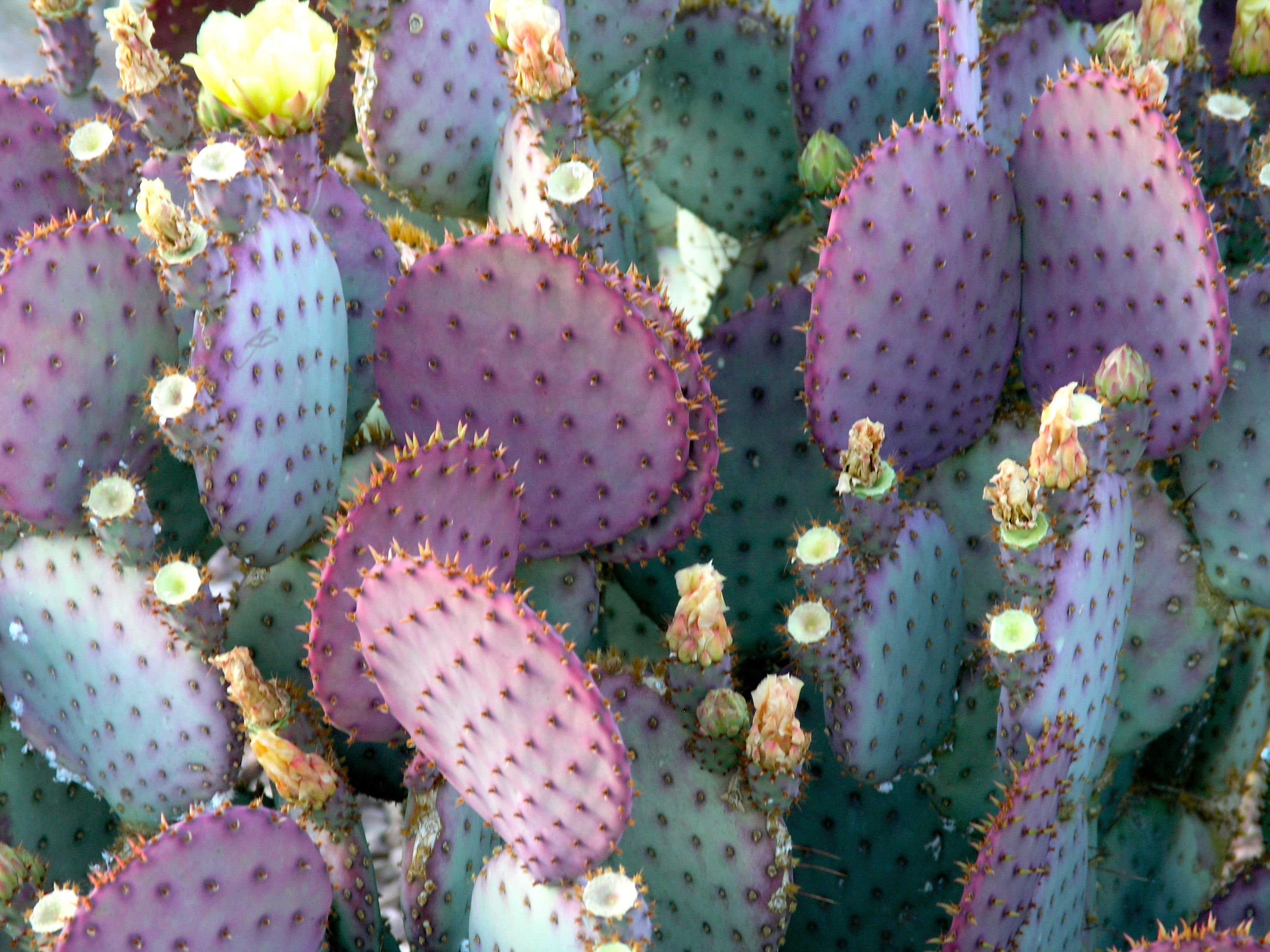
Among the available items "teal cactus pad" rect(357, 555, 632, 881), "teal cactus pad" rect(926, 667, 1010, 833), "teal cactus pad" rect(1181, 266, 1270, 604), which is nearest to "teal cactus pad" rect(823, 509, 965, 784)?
"teal cactus pad" rect(926, 667, 1010, 833)

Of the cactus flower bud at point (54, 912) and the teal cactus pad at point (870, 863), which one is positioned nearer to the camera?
the cactus flower bud at point (54, 912)

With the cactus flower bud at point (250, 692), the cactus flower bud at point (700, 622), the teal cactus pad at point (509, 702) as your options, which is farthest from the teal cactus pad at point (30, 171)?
the cactus flower bud at point (700, 622)

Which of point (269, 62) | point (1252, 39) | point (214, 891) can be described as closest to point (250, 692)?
point (214, 891)

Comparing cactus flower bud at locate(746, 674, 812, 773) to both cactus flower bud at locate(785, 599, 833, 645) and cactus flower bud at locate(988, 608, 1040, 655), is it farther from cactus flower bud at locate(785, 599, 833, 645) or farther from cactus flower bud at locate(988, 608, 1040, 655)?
cactus flower bud at locate(988, 608, 1040, 655)

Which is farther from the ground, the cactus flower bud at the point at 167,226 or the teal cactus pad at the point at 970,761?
the cactus flower bud at the point at 167,226

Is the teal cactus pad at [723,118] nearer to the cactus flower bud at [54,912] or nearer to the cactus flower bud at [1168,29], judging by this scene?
the cactus flower bud at [1168,29]

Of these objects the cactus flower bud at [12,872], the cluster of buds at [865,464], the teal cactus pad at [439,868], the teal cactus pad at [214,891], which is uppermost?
the cluster of buds at [865,464]

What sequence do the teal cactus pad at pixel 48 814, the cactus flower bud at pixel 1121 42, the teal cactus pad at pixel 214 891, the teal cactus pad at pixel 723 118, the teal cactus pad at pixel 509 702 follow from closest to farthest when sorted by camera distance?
1. the teal cactus pad at pixel 509 702
2. the teal cactus pad at pixel 214 891
3. the teal cactus pad at pixel 48 814
4. the cactus flower bud at pixel 1121 42
5. the teal cactus pad at pixel 723 118

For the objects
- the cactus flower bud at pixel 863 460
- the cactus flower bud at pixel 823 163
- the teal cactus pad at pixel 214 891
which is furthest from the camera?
the cactus flower bud at pixel 823 163
